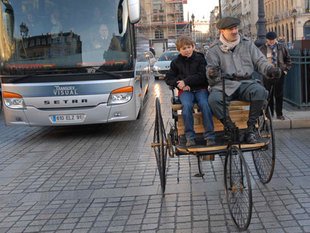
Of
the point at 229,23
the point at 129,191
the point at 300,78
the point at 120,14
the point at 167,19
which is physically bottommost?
the point at 129,191

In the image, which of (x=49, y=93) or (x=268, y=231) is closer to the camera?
(x=268, y=231)

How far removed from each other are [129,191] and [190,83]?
1.61 meters

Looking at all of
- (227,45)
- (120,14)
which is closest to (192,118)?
(227,45)

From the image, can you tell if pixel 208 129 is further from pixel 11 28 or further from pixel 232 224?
pixel 11 28

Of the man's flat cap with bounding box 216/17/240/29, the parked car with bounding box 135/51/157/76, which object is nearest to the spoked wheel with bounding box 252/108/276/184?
the man's flat cap with bounding box 216/17/240/29

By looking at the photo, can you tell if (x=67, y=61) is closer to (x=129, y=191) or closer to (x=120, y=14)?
(x=120, y=14)

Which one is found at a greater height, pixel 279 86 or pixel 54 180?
pixel 279 86

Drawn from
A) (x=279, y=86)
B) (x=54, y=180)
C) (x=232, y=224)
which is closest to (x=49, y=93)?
(x=54, y=180)

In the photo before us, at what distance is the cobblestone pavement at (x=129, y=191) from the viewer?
16.2 feet

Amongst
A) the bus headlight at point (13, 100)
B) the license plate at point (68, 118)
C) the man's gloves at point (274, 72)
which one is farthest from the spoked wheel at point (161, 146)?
the bus headlight at point (13, 100)

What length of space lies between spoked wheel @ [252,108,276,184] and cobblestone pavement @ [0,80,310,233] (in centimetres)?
13

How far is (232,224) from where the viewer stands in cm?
475

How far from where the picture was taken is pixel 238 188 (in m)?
4.56

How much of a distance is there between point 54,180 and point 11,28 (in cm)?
397
